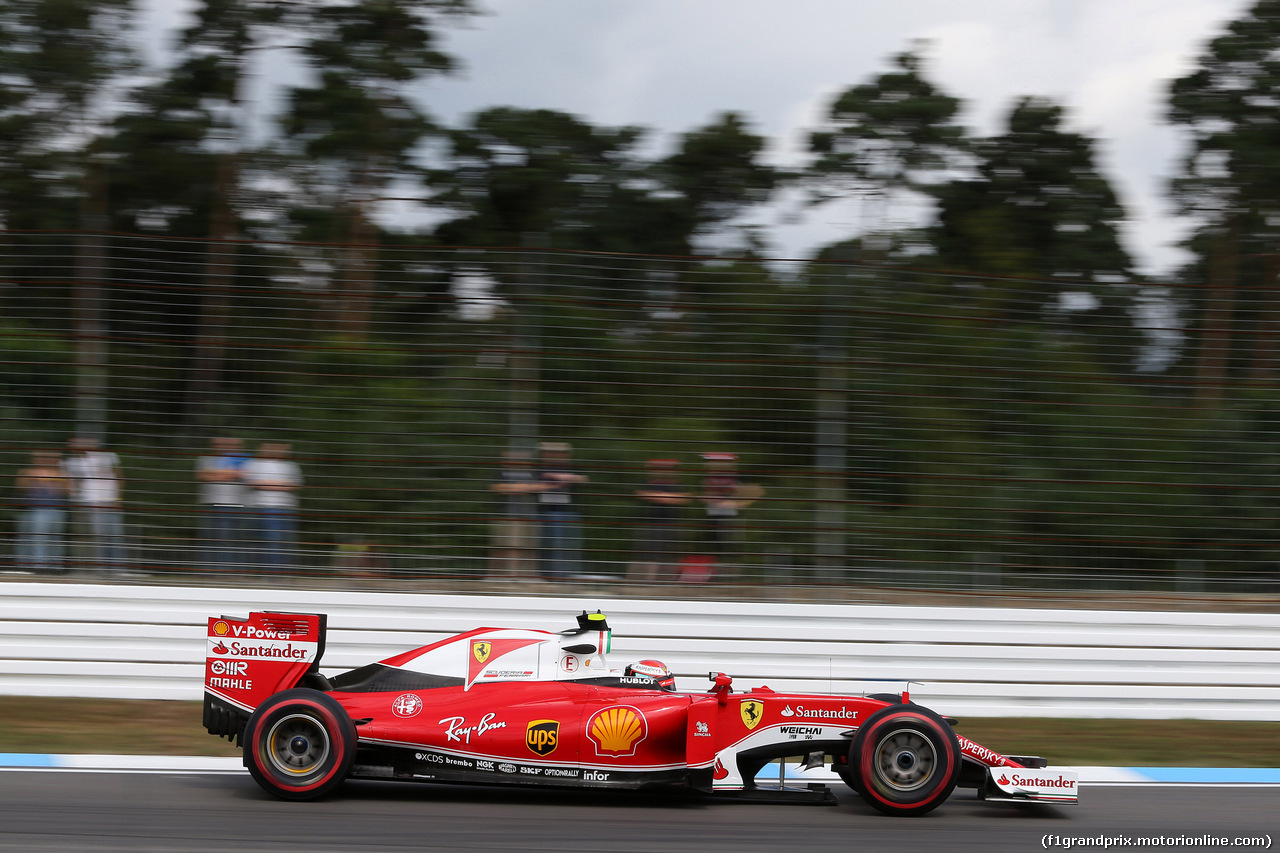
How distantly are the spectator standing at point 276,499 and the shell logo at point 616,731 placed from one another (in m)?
3.19

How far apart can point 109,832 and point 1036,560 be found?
224 inches

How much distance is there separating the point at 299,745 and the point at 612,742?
55.6 inches

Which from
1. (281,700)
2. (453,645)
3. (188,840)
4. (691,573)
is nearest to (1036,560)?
(691,573)

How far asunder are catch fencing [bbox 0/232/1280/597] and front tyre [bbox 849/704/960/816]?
2472 mm

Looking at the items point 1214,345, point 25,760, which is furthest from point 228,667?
point 1214,345

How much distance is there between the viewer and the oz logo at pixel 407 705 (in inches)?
216

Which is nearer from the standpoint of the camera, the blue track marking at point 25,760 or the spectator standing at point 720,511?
the blue track marking at point 25,760

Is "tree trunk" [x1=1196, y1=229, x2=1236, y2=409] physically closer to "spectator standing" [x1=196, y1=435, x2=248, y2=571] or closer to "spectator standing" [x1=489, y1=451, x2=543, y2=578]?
"spectator standing" [x1=489, y1=451, x2=543, y2=578]

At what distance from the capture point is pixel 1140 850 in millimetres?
5016

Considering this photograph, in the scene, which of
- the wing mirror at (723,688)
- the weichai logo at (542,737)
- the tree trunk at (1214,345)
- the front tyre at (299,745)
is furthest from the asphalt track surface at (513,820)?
the tree trunk at (1214,345)

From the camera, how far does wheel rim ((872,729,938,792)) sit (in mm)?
5434

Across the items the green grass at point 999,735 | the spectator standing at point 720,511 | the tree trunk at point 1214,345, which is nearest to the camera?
the green grass at point 999,735

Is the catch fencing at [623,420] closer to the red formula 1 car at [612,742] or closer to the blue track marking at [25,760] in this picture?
the blue track marking at [25,760]

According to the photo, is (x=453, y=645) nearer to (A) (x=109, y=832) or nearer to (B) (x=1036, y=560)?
(A) (x=109, y=832)
